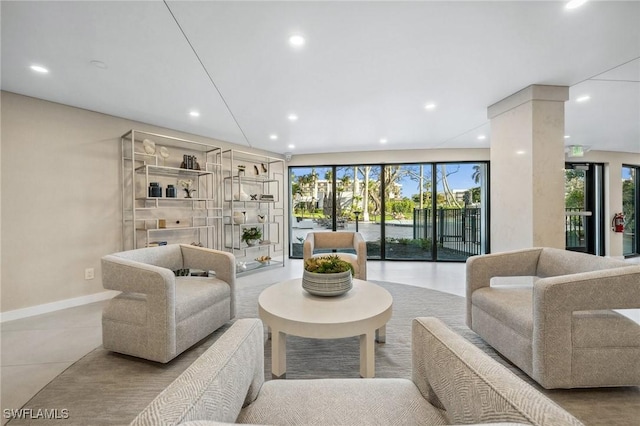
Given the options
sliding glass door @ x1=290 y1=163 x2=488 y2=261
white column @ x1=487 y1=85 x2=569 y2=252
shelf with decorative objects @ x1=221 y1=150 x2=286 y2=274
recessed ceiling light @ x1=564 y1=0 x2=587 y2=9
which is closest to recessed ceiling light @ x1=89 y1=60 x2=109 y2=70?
shelf with decorative objects @ x1=221 y1=150 x2=286 y2=274

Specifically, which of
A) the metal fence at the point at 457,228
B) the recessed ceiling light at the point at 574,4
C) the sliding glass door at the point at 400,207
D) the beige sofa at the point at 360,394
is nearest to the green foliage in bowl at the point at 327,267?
the beige sofa at the point at 360,394

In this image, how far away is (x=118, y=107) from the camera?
10.4ft

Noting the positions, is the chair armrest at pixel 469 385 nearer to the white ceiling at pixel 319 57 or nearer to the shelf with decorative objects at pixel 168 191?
the white ceiling at pixel 319 57

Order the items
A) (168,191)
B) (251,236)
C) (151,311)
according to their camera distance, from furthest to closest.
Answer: (251,236) → (168,191) → (151,311)

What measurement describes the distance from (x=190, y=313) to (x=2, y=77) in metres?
2.87

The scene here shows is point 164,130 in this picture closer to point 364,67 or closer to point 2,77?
point 2,77

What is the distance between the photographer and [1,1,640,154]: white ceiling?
1.71 meters

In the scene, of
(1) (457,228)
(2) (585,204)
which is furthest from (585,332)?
(2) (585,204)

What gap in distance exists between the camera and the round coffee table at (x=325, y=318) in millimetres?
1518

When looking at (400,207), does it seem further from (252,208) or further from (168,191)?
(168,191)

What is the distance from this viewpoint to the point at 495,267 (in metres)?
2.21

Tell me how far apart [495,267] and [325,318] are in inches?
63.2

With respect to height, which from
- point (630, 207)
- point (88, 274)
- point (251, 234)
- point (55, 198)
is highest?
point (55, 198)

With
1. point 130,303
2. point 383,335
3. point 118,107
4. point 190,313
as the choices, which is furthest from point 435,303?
point 118,107
